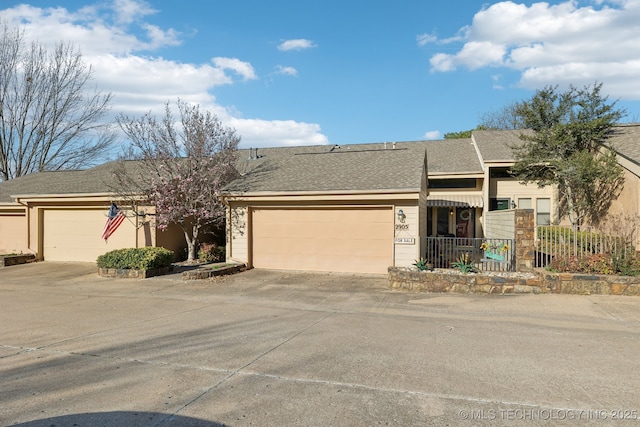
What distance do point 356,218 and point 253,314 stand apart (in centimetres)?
600

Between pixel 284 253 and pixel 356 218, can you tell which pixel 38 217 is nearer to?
pixel 284 253

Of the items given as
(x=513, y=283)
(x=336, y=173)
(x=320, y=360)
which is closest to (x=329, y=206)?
(x=336, y=173)

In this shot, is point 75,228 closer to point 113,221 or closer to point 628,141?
point 113,221

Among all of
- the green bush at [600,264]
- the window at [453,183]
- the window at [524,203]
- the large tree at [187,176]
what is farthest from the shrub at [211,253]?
the window at [524,203]

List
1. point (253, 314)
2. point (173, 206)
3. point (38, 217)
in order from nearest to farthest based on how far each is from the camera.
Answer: point (253, 314), point (173, 206), point (38, 217)

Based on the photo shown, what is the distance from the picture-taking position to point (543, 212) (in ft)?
59.8

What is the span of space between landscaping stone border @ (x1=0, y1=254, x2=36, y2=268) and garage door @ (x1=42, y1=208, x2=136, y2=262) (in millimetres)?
528

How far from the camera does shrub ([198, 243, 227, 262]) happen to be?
15164 mm

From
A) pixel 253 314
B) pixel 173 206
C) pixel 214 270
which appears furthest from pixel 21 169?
pixel 253 314

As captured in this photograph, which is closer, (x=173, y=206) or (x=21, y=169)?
(x=173, y=206)

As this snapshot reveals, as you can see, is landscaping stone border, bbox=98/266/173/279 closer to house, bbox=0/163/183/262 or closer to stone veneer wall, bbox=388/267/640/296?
house, bbox=0/163/183/262

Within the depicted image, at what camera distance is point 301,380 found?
458 cm

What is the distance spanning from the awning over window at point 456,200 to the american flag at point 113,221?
474 inches

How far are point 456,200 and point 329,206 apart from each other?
308 inches
